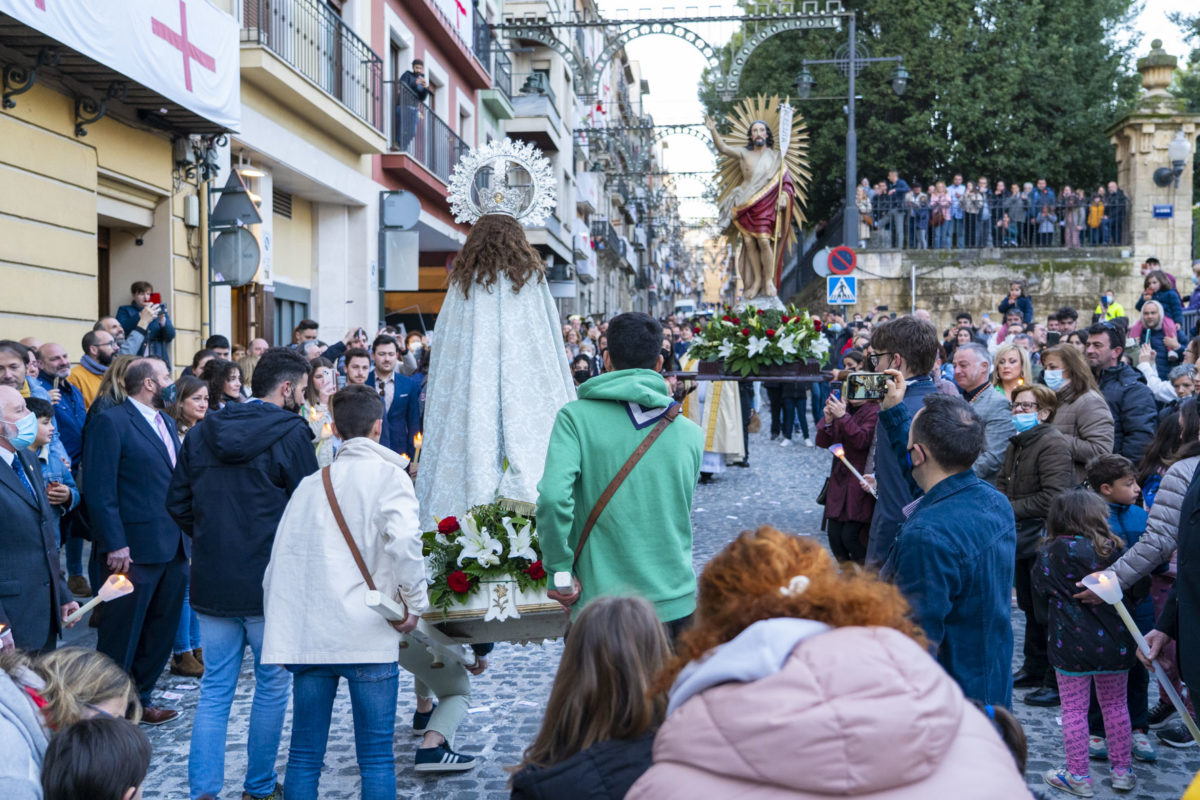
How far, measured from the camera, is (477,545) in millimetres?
4672

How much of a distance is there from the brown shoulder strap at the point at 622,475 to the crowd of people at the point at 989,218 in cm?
2241

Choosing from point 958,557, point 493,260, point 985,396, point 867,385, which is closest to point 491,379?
point 493,260

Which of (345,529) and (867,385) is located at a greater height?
(867,385)

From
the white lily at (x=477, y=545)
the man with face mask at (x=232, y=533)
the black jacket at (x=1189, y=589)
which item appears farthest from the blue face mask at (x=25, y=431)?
the black jacket at (x=1189, y=589)

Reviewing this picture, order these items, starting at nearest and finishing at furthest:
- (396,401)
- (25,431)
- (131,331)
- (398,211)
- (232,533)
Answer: (232,533) < (25,431) < (396,401) < (131,331) < (398,211)

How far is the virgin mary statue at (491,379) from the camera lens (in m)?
5.16

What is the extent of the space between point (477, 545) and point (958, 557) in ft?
6.41

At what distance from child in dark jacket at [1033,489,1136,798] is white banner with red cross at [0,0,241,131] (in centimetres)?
715

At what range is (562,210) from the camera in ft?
123

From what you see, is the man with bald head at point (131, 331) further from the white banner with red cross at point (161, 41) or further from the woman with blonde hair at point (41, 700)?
the woman with blonde hair at point (41, 700)

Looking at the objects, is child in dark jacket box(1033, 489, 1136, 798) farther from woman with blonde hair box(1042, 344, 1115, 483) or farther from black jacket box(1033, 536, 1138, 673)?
woman with blonde hair box(1042, 344, 1115, 483)

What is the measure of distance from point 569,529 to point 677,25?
1814 cm

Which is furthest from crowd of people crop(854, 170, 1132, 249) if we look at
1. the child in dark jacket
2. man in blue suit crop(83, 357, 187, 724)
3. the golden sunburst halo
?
man in blue suit crop(83, 357, 187, 724)

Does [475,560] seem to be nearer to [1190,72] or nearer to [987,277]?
[987,277]
